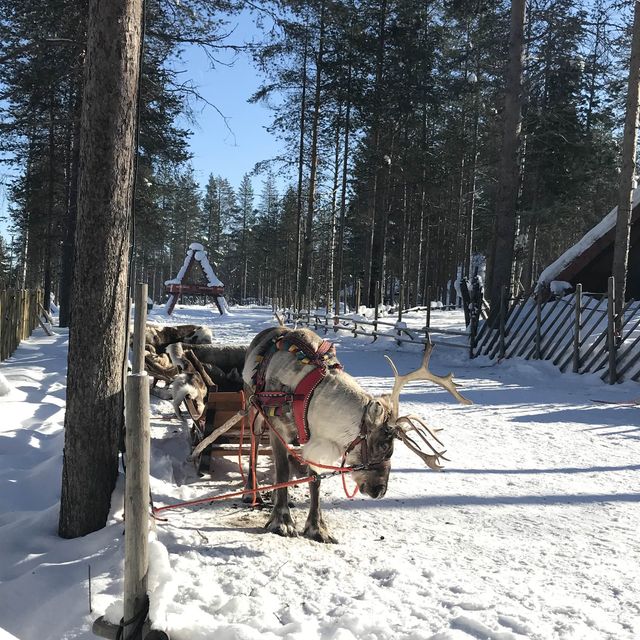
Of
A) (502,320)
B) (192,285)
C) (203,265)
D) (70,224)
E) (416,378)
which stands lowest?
(416,378)

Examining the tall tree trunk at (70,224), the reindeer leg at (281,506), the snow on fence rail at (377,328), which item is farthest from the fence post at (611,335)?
the tall tree trunk at (70,224)

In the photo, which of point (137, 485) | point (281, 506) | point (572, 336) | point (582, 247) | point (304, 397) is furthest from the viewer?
point (582, 247)

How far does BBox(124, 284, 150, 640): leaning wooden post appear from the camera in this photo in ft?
8.66

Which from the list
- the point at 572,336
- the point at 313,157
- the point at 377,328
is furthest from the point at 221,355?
the point at 313,157

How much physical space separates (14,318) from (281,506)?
36.4 feet

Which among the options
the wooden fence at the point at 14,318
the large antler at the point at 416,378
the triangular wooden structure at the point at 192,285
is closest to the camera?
the large antler at the point at 416,378

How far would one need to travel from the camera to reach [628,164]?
11.5 metres

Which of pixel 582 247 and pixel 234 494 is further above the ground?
pixel 582 247

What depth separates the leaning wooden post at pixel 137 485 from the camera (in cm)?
264

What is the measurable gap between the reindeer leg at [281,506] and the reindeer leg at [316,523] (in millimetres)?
126

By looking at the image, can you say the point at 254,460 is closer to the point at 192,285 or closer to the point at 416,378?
the point at 416,378

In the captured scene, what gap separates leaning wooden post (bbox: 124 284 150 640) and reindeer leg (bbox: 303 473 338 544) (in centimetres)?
152

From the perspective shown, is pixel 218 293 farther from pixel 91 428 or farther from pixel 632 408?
pixel 91 428

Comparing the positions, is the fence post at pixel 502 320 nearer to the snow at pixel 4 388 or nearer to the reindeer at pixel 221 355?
the reindeer at pixel 221 355
